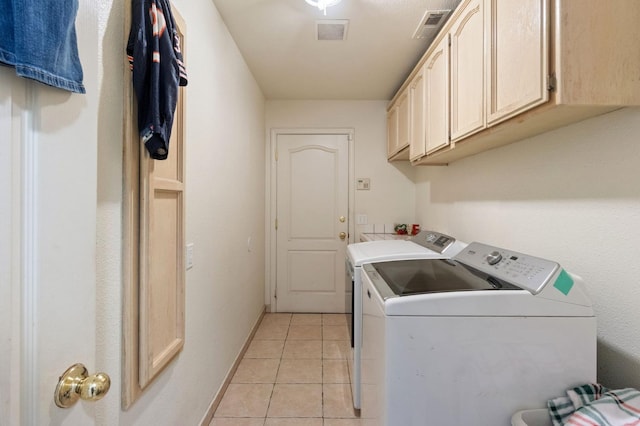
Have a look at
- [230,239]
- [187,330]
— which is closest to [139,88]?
[187,330]

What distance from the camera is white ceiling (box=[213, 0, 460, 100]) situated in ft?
6.01

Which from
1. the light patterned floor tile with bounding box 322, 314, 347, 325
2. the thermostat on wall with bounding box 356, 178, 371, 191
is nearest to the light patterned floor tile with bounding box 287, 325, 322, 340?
the light patterned floor tile with bounding box 322, 314, 347, 325

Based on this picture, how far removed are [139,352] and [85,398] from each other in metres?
0.58

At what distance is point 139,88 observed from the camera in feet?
3.19

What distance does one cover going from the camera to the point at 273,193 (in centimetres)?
346

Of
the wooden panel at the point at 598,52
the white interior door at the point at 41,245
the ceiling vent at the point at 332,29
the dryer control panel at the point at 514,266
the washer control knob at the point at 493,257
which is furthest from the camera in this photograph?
the ceiling vent at the point at 332,29

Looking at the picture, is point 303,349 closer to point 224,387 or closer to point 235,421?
→ point 224,387

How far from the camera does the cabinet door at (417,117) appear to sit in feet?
7.08

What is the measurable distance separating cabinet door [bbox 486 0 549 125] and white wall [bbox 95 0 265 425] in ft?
4.41

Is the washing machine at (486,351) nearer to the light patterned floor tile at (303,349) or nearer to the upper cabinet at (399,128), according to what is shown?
the light patterned floor tile at (303,349)

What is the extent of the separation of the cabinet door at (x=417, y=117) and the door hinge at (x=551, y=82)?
1.14m

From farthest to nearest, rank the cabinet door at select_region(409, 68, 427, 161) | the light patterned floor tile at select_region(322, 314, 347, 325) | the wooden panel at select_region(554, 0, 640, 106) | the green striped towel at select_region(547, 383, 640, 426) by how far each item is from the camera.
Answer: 1. the light patterned floor tile at select_region(322, 314, 347, 325)
2. the cabinet door at select_region(409, 68, 427, 161)
3. the wooden panel at select_region(554, 0, 640, 106)
4. the green striped towel at select_region(547, 383, 640, 426)

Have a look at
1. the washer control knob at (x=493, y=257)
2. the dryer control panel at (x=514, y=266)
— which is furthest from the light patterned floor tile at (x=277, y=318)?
the washer control knob at (x=493, y=257)

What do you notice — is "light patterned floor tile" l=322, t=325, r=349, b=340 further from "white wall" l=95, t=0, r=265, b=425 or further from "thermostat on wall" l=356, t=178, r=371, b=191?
"thermostat on wall" l=356, t=178, r=371, b=191
